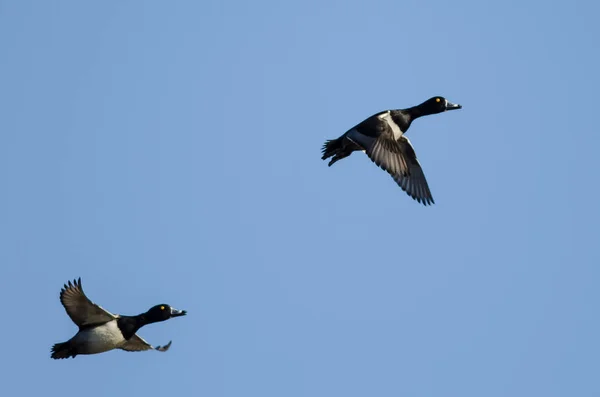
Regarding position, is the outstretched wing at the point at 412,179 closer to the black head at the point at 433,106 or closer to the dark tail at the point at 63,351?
the black head at the point at 433,106

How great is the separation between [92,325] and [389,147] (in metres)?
8.22

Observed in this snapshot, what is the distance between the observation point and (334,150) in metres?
28.1

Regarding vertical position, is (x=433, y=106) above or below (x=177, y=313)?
above

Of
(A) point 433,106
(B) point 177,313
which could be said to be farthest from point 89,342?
(A) point 433,106

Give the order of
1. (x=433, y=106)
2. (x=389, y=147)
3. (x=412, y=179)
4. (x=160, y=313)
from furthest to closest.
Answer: (x=433, y=106)
(x=412, y=179)
(x=389, y=147)
(x=160, y=313)

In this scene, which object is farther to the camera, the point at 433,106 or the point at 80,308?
the point at 433,106

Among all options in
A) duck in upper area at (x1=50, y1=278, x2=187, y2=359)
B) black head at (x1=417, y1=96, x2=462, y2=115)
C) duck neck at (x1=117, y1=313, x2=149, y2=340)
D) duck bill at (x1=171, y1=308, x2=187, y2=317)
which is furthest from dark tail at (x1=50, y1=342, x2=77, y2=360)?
black head at (x1=417, y1=96, x2=462, y2=115)

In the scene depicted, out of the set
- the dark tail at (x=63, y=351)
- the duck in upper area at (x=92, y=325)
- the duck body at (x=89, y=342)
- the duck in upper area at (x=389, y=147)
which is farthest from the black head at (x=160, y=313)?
the duck in upper area at (x=389, y=147)

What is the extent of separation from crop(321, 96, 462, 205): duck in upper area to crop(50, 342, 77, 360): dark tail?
7867 millimetres

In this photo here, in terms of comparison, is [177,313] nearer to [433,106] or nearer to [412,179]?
[412,179]

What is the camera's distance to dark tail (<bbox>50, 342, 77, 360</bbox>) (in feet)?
79.4

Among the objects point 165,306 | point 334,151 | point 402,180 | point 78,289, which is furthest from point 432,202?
point 78,289

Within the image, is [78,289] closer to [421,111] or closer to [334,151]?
[334,151]

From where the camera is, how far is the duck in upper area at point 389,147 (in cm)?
2709
